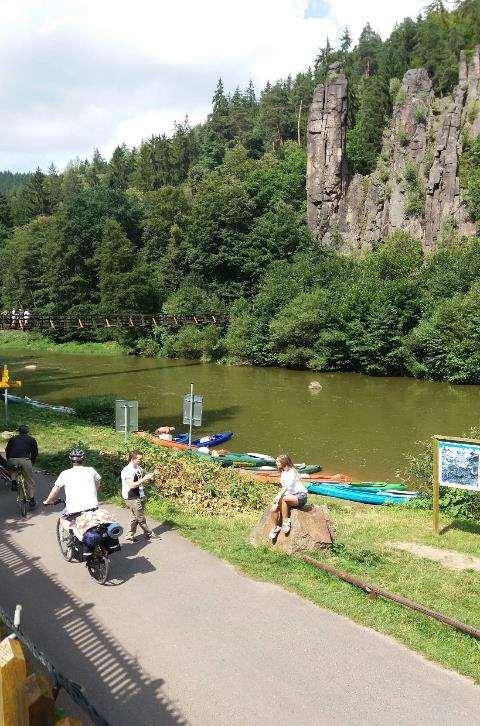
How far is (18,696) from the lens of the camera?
3.20m

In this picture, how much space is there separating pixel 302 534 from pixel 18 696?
6.44 meters

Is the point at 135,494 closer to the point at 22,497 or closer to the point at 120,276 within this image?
the point at 22,497

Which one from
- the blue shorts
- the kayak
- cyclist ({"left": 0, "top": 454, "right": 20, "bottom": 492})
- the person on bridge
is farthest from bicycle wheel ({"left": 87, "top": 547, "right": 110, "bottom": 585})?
the kayak

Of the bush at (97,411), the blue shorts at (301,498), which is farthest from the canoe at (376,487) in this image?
the bush at (97,411)

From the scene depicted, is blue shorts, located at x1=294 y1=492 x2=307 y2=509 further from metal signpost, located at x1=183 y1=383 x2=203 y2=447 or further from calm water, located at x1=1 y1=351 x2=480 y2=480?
calm water, located at x1=1 y1=351 x2=480 y2=480

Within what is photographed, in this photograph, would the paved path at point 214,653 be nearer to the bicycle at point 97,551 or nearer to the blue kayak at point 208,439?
the bicycle at point 97,551

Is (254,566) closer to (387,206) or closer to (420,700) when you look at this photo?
(420,700)

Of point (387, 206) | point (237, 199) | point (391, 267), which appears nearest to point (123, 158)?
point (237, 199)

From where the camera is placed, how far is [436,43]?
73188mm

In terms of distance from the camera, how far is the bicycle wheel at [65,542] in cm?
848

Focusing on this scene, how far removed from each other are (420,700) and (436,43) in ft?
271

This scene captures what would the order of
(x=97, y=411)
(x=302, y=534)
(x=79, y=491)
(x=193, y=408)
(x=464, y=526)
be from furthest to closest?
(x=97, y=411) → (x=193, y=408) → (x=464, y=526) → (x=302, y=534) → (x=79, y=491)

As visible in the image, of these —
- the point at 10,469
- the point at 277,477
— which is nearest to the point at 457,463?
the point at 277,477

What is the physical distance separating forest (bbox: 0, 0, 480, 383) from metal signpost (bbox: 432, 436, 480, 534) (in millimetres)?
31815
